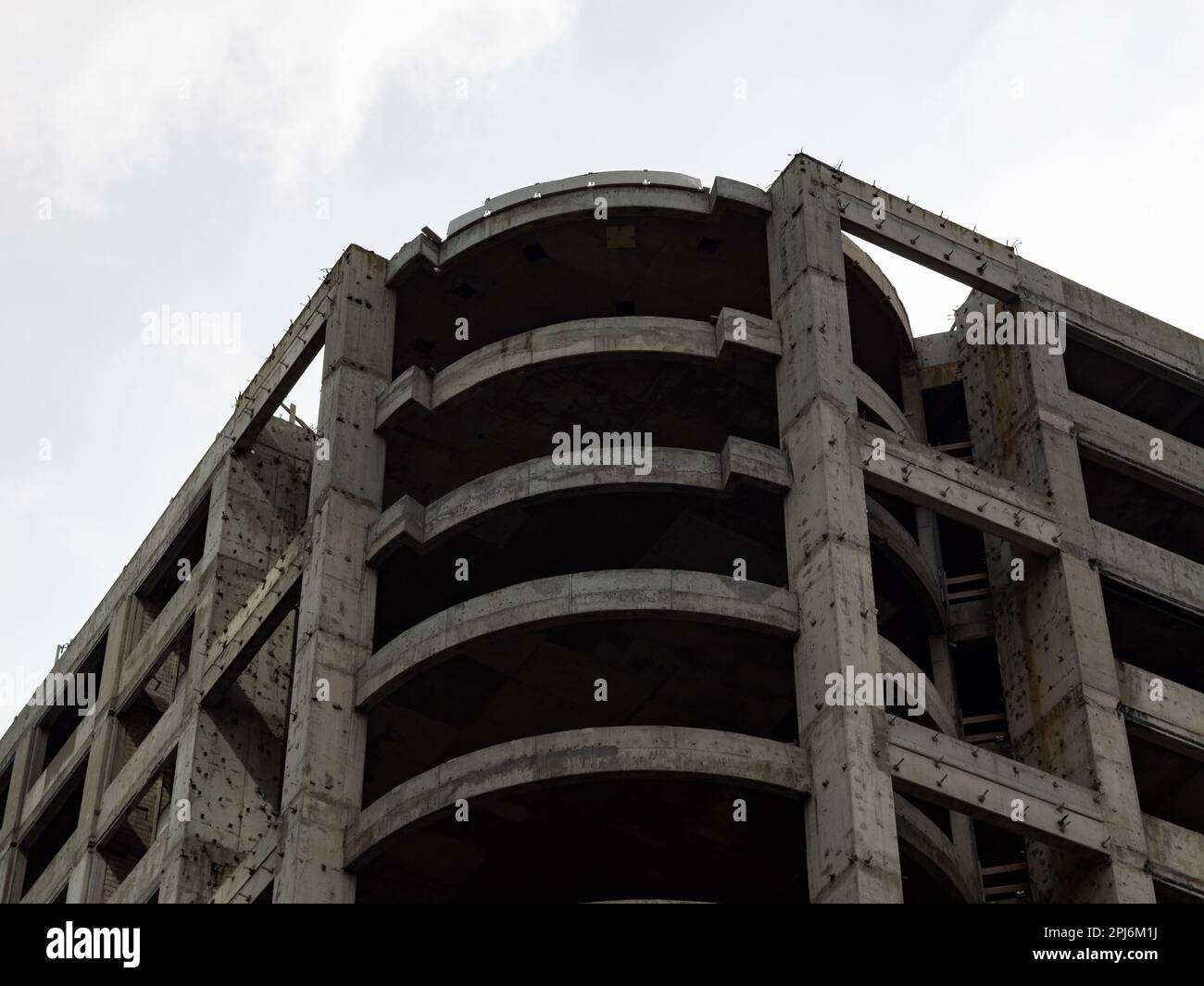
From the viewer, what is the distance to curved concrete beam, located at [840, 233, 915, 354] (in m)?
A: 44.9

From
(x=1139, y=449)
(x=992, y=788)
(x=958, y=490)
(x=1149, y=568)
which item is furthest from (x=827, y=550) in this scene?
(x=1139, y=449)

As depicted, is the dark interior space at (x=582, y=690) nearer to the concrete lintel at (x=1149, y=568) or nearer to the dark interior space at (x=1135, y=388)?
the concrete lintel at (x=1149, y=568)

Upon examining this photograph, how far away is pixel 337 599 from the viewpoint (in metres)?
40.7

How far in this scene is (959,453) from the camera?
159 feet

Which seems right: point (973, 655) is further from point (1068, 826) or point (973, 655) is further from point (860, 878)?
point (860, 878)

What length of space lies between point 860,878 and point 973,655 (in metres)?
13.1

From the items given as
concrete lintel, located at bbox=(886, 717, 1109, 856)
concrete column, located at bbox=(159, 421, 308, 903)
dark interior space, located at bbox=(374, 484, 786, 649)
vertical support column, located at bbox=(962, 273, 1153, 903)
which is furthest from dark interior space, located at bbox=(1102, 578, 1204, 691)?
concrete column, located at bbox=(159, 421, 308, 903)

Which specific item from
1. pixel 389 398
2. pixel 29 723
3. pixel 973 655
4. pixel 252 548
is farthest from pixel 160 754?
pixel 973 655

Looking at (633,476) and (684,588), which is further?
(633,476)

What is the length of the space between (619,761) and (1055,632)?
1023 centimetres

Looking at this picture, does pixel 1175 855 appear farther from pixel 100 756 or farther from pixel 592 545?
pixel 100 756

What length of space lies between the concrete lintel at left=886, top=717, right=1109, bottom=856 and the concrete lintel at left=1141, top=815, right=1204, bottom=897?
133 cm

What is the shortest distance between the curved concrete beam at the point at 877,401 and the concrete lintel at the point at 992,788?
7.79 metres

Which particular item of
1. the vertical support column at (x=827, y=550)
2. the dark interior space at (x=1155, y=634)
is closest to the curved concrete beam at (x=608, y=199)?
the vertical support column at (x=827, y=550)
